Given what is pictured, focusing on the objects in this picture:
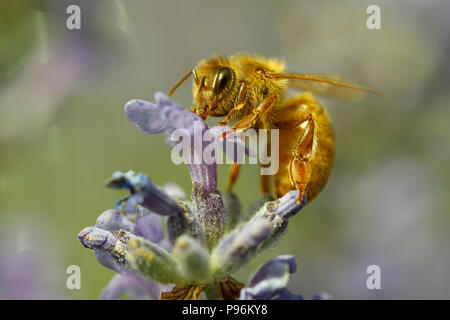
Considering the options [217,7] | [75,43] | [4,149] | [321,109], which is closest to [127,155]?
[75,43]

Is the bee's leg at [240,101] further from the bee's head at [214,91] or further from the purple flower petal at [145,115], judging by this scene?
the purple flower petal at [145,115]

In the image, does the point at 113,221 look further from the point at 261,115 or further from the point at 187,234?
A: the point at 261,115

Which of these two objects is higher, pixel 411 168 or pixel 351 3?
pixel 351 3

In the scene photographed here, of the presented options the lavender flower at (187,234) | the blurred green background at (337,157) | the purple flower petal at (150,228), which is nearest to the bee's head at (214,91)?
the lavender flower at (187,234)

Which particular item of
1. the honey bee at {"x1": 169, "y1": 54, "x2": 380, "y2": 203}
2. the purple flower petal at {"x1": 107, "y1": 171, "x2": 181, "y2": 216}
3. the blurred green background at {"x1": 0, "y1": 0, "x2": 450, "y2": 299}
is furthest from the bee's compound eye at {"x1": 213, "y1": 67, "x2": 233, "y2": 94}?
the blurred green background at {"x1": 0, "y1": 0, "x2": 450, "y2": 299}

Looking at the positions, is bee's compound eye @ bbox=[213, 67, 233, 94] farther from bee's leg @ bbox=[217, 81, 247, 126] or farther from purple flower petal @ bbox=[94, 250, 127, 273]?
purple flower petal @ bbox=[94, 250, 127, 273]

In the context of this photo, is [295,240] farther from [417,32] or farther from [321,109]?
[321,109]
